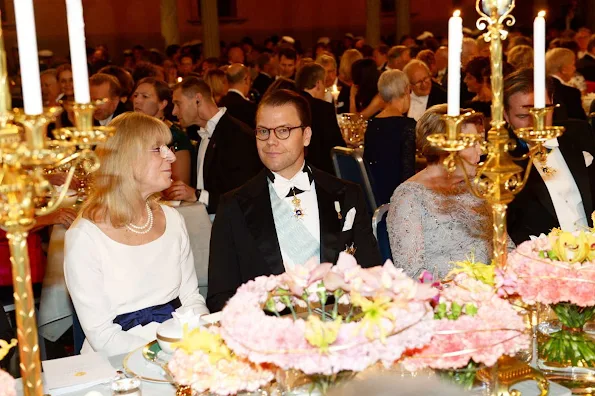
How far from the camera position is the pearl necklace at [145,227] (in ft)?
10.1

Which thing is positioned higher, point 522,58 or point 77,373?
point 522,58

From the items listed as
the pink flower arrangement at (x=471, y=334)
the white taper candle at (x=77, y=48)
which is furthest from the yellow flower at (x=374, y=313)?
the white taper candle at (x=77, y=48)

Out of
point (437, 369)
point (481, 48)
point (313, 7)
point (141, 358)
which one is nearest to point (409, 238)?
point (141, 358)

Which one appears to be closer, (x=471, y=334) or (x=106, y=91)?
(x=471, y=334)

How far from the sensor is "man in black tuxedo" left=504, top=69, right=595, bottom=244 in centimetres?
381

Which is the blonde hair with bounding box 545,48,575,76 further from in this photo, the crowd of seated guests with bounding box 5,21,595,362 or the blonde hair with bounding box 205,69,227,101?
the blonde hair with bounding box 205,69,227,101

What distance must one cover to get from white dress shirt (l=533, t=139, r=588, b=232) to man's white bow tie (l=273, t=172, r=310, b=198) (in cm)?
116

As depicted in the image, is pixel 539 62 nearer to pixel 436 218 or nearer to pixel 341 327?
pixel 341 327

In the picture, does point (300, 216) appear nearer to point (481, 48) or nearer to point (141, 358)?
point (141, 358)

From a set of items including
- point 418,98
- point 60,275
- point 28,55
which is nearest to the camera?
point 28,55

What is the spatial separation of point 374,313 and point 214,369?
1.16 ft

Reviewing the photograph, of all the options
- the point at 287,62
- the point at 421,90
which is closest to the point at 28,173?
the point at 421,90

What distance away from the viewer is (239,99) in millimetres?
7016

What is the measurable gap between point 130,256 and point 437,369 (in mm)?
1493
